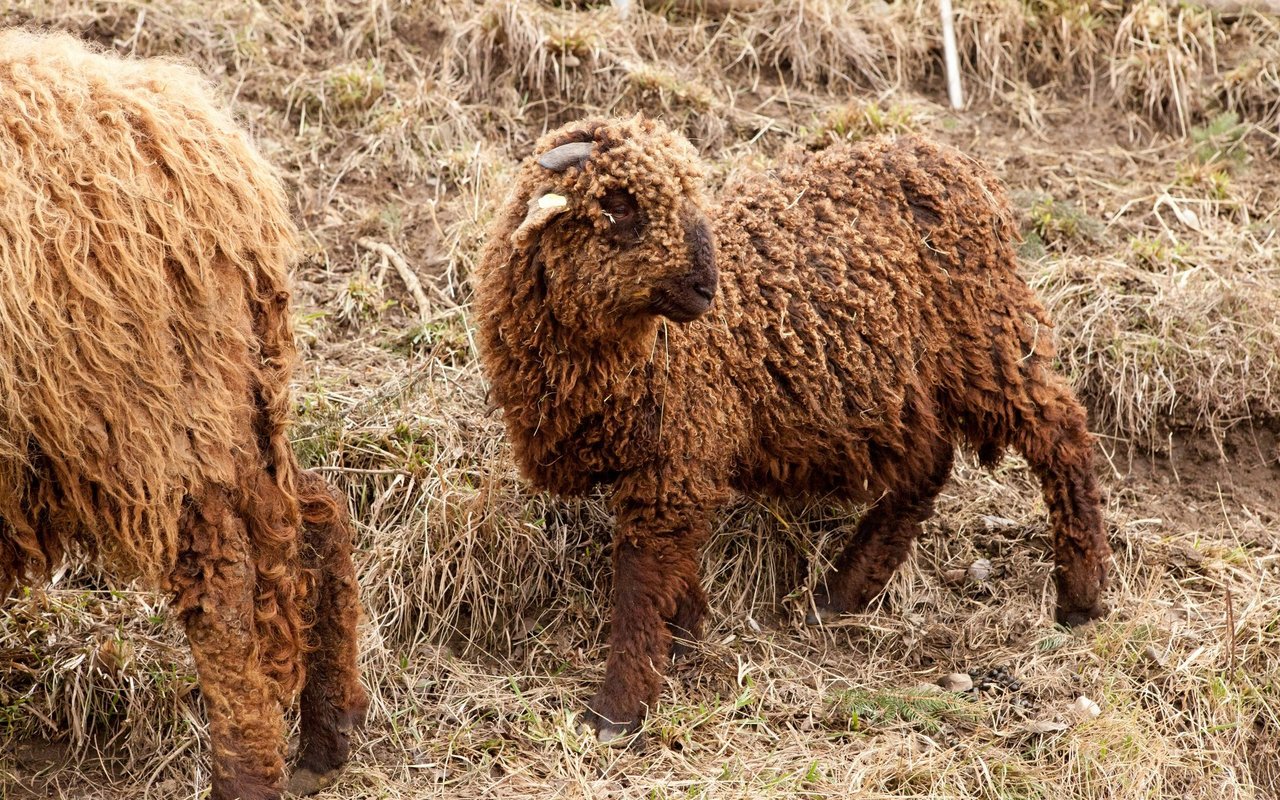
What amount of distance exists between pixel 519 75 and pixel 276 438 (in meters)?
3.68

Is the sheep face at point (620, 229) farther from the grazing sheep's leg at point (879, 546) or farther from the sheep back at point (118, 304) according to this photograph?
the grazing sheep's leg at point (879, 546)

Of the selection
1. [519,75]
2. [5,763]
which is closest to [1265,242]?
[519,75]

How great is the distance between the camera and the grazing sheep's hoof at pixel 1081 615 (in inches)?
206

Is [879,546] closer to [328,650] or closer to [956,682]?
[956,682]

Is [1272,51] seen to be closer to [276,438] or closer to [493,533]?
[493,533]

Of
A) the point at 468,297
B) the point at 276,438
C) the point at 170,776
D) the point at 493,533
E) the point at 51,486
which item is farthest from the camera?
the point at 468,297

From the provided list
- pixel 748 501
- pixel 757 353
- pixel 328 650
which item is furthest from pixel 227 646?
pixel 748 501

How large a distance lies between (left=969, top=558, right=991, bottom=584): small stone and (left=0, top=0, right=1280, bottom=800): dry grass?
45 millimetres

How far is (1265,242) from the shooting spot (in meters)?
6.59

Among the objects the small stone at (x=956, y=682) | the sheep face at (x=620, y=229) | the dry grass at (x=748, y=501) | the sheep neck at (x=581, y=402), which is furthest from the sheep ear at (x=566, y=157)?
the small stone at (x=956, y=682)

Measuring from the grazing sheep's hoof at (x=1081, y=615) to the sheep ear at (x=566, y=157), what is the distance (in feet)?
9.09

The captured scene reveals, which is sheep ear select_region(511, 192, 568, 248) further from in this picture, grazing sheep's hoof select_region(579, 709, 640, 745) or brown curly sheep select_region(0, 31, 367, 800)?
grazing sheep's hoof select_region(579, 709, 640, 745)

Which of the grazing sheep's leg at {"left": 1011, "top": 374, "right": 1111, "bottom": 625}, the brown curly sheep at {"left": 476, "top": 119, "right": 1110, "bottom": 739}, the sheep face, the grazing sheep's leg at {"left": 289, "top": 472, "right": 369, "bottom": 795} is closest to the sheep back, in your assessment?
the grazing sheep's leg at {"left": 289, "top": 472, "right": 369, "bottom": 795}

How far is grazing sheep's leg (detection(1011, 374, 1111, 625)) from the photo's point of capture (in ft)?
16.7
